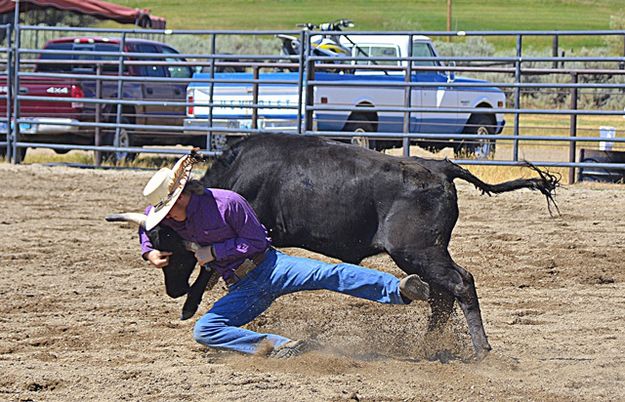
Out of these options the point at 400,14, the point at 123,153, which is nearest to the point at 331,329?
the point at 123,153

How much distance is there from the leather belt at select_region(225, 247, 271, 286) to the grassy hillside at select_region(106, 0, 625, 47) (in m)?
45.7

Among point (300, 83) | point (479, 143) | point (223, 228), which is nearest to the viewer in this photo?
point (223, 228)

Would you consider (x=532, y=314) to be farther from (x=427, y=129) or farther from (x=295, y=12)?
(x=295, y=12)

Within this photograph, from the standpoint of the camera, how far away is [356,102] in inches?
562

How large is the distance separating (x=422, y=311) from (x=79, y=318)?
2015 millimetres

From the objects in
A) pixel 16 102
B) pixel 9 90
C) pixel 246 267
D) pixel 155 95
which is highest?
pixel 155 95

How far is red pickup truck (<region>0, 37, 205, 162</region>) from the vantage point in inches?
551

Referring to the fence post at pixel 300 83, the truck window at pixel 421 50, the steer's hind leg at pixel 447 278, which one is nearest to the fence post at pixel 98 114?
the fence post at pixel 300 83

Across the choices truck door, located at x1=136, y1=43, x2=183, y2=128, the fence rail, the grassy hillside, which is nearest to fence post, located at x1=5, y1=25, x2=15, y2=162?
the fence rail

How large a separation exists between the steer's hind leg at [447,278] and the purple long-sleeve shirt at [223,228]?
0.76m

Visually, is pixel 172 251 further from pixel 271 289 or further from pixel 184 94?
pixel 184 94

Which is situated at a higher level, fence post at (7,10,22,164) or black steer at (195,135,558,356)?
fence post at (7,10,22,164)

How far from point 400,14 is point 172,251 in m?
53.9

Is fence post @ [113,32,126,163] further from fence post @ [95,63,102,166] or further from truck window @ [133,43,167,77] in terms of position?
truck window @ [133,43,167,77]
